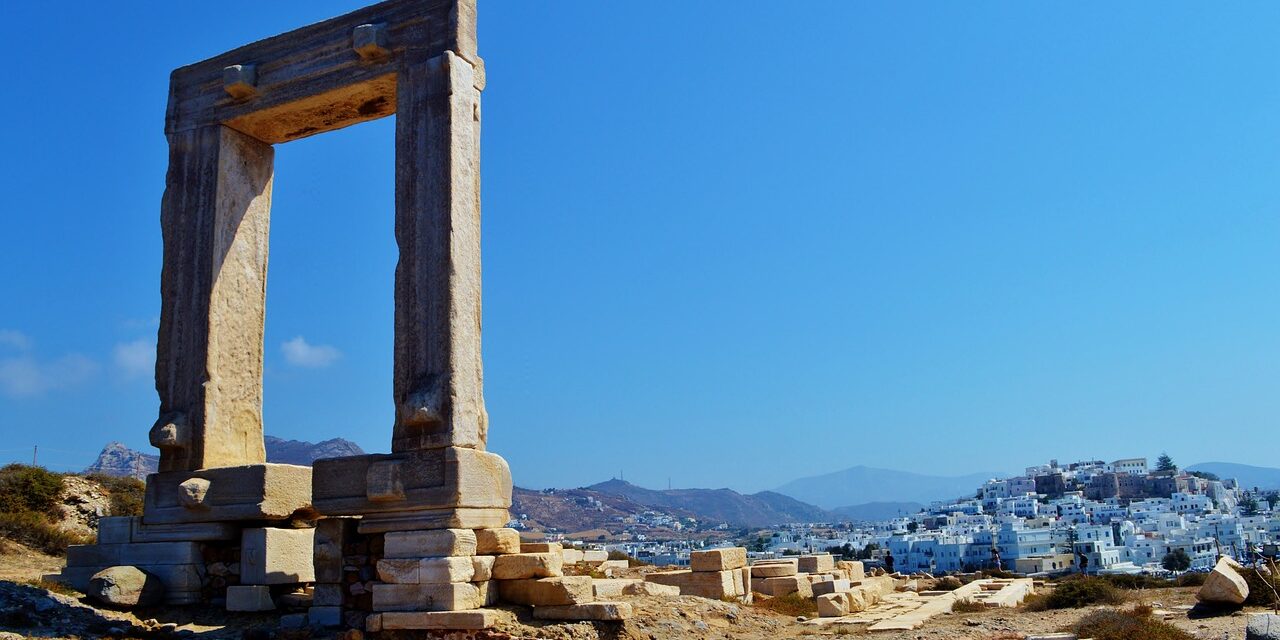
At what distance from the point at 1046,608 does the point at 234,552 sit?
1111 cm

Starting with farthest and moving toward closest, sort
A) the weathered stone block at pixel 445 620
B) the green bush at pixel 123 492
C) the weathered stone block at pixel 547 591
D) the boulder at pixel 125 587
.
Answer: the green bush at pixel 123 492
the boulder at pixel 125 587
the weathered stone block at pixel 547 591
the weathered stone block at pixel 445 620

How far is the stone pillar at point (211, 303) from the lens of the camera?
1204cm

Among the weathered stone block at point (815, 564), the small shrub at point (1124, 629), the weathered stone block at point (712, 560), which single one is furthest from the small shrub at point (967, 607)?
the weathered stone block at point (815, 564)

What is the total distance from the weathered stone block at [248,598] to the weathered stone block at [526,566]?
2.91 meters

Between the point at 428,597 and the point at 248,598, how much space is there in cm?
Result: 274

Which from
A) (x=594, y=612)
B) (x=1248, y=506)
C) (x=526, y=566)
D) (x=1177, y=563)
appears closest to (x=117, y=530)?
(x=526, y=566)

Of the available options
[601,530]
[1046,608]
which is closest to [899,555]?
[601,530]

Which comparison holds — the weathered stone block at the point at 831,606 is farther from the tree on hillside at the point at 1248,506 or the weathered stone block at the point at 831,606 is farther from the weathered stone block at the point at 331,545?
the tree on hillside at the point at 1248,506

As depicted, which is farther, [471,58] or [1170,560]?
[1170,560]

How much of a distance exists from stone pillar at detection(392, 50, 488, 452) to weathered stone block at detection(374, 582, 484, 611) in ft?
4.40

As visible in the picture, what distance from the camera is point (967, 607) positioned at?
590 inches

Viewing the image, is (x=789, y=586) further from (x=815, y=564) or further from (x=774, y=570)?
(x=815, y=564)

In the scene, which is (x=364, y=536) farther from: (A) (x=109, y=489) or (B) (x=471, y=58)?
(A) (x=109, y=489)

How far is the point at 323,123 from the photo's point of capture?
13.0 metres
